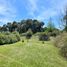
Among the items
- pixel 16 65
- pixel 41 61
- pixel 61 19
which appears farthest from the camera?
pixel 61 19

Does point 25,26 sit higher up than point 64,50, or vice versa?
point 25,26

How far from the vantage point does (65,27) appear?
36.9 metres

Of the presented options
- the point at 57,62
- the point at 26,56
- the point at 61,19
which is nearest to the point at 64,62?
the point at 57,62

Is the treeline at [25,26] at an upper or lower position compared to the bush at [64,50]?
upper

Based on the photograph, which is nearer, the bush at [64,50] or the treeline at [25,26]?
the bush at [64,50]

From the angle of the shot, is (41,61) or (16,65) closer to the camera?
(16,65)

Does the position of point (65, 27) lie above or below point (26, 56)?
above

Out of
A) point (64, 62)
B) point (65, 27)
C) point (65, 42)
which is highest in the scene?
point (65, 27)

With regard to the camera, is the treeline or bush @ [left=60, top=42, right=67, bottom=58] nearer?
bush @ [left=60, top=42, right=67, bottom=58]

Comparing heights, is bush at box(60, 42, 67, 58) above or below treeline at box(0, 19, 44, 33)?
below

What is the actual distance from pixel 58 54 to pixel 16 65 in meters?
7.11

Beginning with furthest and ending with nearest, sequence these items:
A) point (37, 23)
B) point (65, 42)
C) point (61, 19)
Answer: point (37, 23) → point (61, 19) → point (65, 42)

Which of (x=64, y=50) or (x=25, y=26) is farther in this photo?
(x=25, y=26)

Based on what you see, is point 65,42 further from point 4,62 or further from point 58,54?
point 4,62
